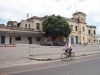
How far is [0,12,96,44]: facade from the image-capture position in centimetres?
4724

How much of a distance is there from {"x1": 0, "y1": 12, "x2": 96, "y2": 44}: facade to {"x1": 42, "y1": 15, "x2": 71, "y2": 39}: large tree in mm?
2689

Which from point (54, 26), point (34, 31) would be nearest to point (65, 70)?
point (54, 26)

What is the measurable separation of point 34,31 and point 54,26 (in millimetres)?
5042

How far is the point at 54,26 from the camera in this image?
50.5 m

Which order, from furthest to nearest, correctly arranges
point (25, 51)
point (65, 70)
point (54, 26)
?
point (54, 26), point (25, 51), point (65, 70)

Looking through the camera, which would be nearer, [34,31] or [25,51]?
[25,51]

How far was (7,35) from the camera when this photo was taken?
47.1 m

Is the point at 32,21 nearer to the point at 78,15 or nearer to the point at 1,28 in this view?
the point at 1,28

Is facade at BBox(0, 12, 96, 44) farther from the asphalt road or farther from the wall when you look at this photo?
the asphalt road

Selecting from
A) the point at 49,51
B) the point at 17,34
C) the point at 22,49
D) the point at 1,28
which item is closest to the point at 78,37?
the point at 17,34

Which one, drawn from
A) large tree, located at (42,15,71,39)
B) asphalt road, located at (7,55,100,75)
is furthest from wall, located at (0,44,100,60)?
large tree, located at (42,15,71,39)

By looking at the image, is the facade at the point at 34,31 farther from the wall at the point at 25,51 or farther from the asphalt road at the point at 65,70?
the asphalt road at the point at 65,70

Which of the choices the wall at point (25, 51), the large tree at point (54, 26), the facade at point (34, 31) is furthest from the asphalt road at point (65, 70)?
the large tree at point (54, 26)

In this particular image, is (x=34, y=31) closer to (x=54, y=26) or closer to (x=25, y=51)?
(x=54, y=26)
